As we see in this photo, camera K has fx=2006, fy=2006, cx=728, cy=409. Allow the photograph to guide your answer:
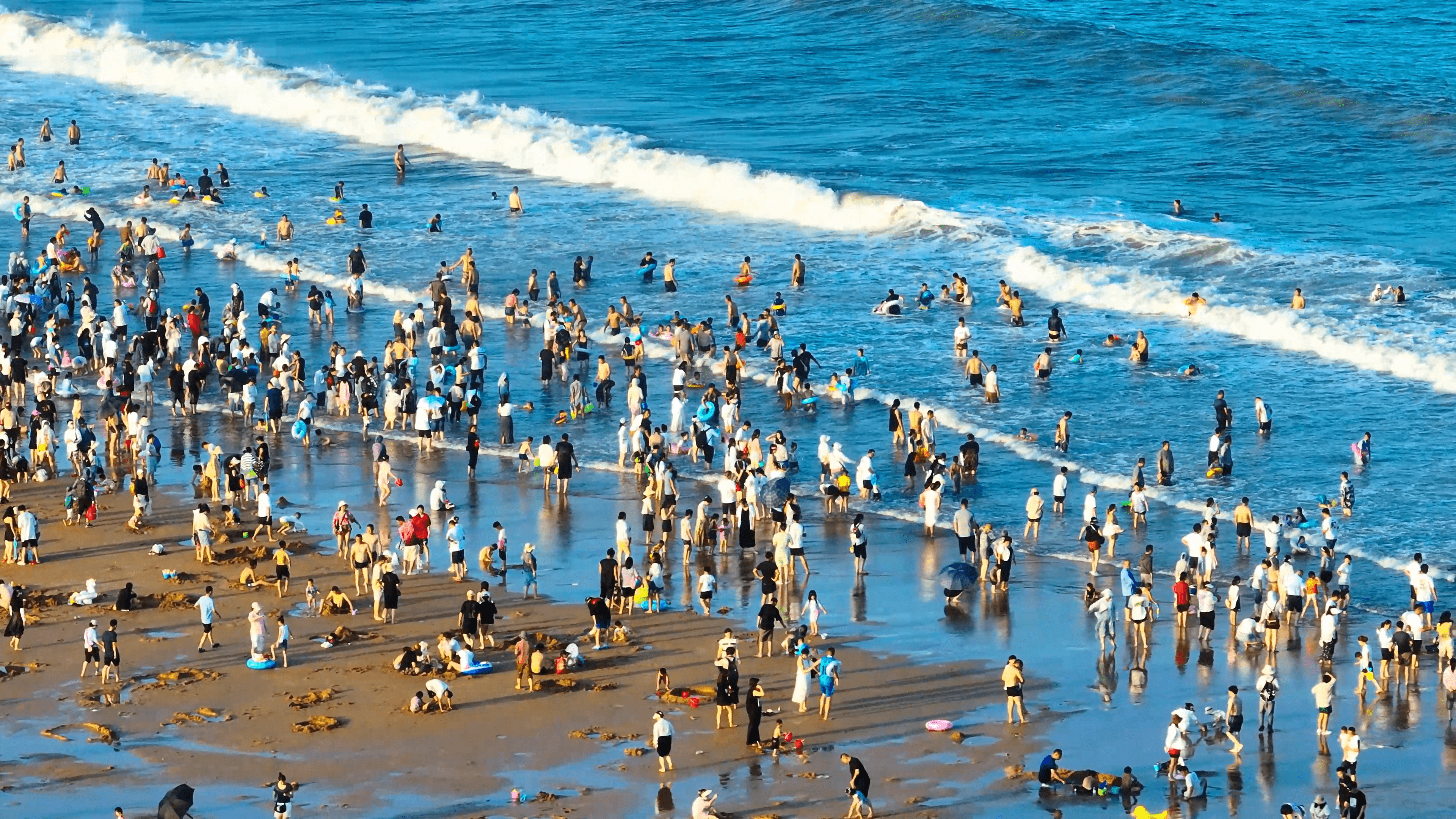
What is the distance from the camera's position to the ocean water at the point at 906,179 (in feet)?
139

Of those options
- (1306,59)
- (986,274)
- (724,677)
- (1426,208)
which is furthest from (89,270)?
(1306,59)

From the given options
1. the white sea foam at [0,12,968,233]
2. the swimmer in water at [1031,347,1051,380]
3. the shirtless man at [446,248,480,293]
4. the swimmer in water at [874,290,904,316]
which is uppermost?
the white sea foam at [0,12,968,233]

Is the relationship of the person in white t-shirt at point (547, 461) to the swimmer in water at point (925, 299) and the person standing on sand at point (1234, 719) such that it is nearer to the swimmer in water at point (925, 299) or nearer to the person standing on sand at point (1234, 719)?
the swimmer in water at point (925, 299)

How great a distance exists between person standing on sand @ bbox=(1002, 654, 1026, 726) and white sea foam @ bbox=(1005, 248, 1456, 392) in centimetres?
2026

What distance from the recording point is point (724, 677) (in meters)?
26.5

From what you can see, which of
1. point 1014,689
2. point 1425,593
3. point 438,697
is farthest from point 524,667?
point 1425,593

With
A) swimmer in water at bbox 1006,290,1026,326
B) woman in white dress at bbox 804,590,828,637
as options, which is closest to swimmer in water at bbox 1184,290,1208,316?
swimmer in water at bbox 1006,290,1026,326

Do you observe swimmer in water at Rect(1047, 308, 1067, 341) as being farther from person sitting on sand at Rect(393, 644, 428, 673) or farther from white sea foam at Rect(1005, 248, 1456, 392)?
person sitting on sand at Rect(393, 644, 428, 673)

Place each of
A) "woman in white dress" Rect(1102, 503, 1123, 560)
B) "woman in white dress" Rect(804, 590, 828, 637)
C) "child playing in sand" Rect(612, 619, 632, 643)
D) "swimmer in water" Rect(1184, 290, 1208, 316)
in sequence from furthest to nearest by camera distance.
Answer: "swimmer in water" Rect(1184, 290, 1208, 316)
"woman in white dress" Rect(1102, 503, 1123, 560)
"woman in white dress" Rect(804, 590, 828, 637)
"child playing in sand" Rect(612, 619, 632, 643)

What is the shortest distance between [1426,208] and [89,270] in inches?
1465

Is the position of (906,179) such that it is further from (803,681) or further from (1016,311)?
(803,681)

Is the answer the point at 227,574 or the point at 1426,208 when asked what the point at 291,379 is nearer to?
the point at 227,574

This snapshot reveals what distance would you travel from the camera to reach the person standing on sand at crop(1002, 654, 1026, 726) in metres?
26.7

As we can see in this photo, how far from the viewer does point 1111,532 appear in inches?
1329
